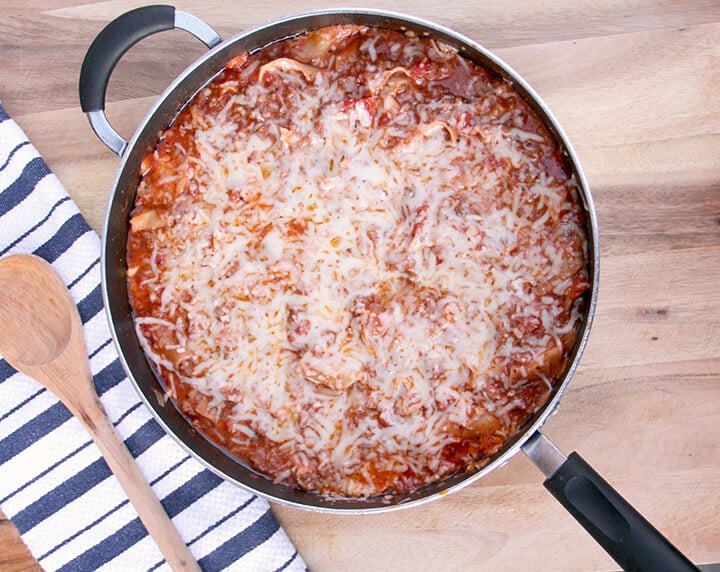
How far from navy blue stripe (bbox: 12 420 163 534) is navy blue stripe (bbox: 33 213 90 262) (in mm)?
673

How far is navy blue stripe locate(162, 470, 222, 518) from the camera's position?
258cm

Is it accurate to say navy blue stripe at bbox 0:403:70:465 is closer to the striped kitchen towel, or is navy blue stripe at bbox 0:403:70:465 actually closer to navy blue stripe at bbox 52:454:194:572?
the striped kitchen towel

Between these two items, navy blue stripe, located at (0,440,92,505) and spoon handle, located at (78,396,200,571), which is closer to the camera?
spoon handle, located at (78,396,200,571)

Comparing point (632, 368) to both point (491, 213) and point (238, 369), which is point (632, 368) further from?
point (238, 369)

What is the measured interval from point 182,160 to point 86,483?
1161 mm

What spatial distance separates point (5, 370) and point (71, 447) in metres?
0.35

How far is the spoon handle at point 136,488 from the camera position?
2471 millimetres

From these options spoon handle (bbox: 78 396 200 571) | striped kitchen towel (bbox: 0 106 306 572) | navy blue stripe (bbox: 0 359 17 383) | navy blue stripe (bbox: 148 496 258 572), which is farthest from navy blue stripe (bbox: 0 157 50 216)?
navy blue stripe (bbox: 148 496 258 572)

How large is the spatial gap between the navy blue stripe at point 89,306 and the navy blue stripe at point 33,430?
12.5 inches

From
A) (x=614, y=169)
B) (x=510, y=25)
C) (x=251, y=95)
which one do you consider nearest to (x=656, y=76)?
(x=614, y=169)

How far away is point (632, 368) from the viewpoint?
2.55 meters

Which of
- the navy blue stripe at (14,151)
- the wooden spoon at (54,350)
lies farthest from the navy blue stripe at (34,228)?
the navy blue stripe at (14,151)

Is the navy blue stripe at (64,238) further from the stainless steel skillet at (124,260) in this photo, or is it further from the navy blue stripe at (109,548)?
the navy blue stripe at (109,548)

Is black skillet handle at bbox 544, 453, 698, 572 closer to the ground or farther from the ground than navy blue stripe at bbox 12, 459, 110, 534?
farther from the ground
